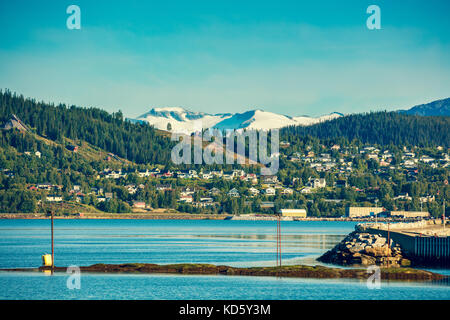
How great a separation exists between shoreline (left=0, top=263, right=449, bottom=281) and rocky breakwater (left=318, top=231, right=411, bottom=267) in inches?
337

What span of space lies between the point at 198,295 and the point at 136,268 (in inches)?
661

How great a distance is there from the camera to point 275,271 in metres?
75.4

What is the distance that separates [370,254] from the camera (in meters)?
85.9

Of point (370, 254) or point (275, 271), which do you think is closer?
point (275, 271)

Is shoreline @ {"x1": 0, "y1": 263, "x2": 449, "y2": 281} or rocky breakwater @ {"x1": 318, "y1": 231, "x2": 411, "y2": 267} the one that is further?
rocky breakwater @ {"x1": 318, "y1": 231, "x2": 411, "y2": 267}

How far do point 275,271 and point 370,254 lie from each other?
15532 millimetres

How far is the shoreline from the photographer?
72.6 meters

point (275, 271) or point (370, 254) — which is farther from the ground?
point (370, 254)

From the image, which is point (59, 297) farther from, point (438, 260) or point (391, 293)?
point (438, 260)

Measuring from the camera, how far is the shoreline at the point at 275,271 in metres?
72.6

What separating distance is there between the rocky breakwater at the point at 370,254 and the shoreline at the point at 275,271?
855 cm
